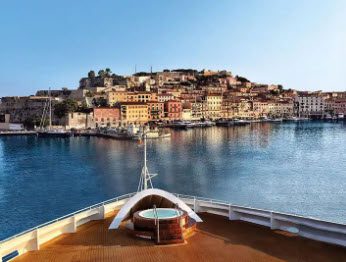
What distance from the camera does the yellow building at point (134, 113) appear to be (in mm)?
75312

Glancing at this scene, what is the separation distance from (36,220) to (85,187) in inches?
277

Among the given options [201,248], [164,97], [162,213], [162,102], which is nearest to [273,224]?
[201,248]

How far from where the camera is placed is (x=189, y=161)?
111ft

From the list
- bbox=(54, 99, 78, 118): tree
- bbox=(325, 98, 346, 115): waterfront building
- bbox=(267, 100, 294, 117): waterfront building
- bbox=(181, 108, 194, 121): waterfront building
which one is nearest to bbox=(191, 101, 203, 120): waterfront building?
bbox=(181, 108, 194, 121): waterfront building

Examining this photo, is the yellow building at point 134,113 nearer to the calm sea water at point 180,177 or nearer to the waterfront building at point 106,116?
the waterfront building at point 106,116

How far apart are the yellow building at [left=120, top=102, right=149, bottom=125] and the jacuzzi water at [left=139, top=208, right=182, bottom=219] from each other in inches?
2688

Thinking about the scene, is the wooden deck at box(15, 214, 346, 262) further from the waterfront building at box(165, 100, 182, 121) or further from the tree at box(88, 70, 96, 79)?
the tree at box(88, 70, 96, 79)

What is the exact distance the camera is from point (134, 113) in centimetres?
7669

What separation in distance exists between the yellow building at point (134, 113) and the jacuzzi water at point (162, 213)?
224 feet

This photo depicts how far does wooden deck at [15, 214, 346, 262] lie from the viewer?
229 inches

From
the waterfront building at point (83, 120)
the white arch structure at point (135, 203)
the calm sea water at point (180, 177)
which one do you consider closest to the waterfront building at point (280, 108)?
the waterfront building at point (83, 120)

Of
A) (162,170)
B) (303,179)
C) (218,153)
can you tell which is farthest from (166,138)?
(303,179)

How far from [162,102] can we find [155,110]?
290 cm

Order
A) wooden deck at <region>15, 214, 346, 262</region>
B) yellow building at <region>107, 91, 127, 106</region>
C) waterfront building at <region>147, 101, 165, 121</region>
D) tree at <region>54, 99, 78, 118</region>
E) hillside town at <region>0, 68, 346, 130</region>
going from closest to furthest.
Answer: wooden deck at <region>15, 214, 346, 262</region>
tree at <region>54, 99, 78, 118</region>
hillside town at <region>0, 68, 346, 130</region>
waterfront building at <region>147, 101, 165, 121</region>
yellow building at <region>107, 91, 127, 106</region>
